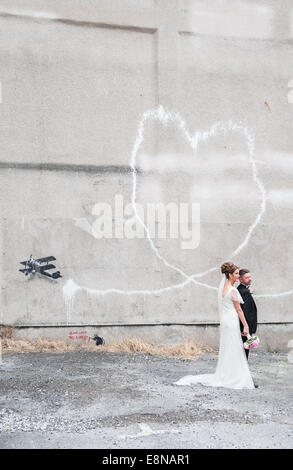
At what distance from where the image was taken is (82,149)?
9.43 meters

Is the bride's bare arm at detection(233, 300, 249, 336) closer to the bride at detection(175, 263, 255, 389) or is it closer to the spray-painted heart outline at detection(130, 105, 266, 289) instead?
the bride at detection(175, 263, 255, 389)

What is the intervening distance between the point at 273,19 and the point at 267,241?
406 centimetres

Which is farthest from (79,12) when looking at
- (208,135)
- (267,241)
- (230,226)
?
(267,241)

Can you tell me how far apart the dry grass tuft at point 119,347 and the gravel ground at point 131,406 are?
0.28 metres

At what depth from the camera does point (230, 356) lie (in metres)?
7.08

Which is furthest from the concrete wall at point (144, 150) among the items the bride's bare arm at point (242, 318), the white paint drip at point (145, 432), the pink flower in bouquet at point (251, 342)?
the white paint drip at point (145, 432)

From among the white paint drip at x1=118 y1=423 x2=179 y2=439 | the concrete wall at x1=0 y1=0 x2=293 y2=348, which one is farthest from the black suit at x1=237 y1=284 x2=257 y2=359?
the white paint drip at x1=118 y1=423 x2=179 y2=439

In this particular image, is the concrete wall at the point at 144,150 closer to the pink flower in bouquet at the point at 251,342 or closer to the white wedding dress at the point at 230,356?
the white wedding dress at the point at 230,356

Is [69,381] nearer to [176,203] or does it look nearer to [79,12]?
[176,203]

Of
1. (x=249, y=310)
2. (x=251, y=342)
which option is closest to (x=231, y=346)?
(x=251, y=342)

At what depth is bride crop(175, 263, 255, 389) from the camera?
7043 millimetres

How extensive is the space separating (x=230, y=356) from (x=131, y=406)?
1629mm

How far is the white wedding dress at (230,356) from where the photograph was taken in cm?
704

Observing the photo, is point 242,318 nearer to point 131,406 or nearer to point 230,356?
point 230,356
